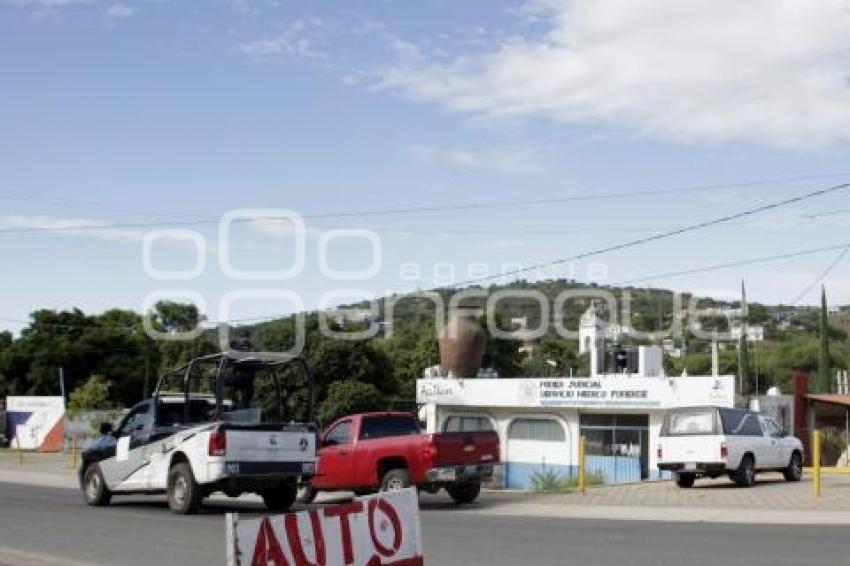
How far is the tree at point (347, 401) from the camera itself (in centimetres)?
5522

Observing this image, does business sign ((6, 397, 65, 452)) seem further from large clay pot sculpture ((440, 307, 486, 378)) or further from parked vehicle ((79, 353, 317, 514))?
parked vehicle ((79, 353, 317, 514))

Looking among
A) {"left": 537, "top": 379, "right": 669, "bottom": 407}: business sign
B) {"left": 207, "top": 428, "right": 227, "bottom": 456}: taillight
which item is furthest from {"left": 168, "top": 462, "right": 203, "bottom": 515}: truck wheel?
{"left": 537, "top": 379, "right": 669, "bottom": 407}: business sign

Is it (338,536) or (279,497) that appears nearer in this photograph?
(338,536)

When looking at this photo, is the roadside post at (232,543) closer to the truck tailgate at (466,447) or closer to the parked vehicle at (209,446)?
the parked vehicle at (209,446)

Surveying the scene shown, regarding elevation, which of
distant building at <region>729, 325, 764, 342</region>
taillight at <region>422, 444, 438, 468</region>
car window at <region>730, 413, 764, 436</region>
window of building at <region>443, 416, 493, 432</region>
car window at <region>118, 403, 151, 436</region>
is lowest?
taillight at <region>422, 444, 438, 468</region>

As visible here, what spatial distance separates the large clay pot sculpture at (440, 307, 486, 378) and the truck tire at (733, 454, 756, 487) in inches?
873

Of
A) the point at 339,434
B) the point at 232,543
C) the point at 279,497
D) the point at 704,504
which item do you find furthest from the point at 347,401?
the point at 232,543

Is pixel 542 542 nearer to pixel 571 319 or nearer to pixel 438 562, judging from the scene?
pixel 438 562

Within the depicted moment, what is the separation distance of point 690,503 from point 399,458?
557 cm

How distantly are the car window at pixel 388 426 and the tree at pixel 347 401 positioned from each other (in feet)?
112

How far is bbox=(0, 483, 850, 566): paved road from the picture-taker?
40.3 feet

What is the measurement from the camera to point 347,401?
55.1 meters

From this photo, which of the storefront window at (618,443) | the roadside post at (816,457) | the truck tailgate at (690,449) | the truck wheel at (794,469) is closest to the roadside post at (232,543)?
the roadside post at (816,457)

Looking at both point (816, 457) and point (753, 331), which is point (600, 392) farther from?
point (753, 331)
